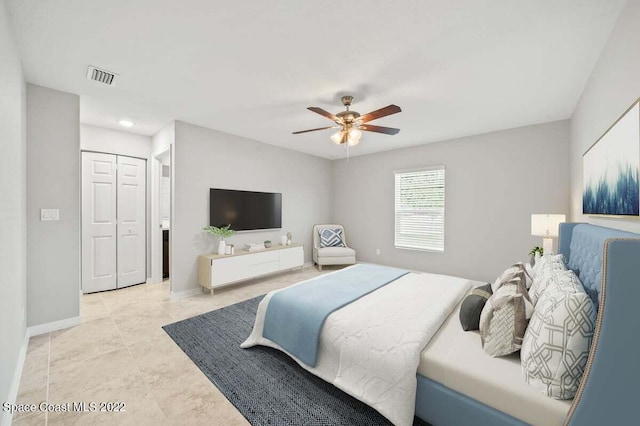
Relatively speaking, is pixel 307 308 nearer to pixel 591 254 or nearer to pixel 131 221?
pixel 591 254

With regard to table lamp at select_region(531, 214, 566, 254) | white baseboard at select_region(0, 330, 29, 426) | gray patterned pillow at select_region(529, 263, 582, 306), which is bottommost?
white baseboard at select_region(0, 330, 29, 426)

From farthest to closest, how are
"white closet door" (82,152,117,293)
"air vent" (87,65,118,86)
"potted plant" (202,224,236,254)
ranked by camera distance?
"potted plant" (202,224,236,254) → "white closet door" (82,152,117,293) → "air vent" (87,65,118,86)

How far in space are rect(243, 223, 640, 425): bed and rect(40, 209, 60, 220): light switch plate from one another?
3.05m

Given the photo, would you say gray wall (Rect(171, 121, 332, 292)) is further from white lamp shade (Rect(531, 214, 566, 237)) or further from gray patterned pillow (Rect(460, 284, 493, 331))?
white lamp shade (Rect(531, 214, 566, 237))

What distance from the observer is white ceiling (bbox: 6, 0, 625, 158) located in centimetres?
167

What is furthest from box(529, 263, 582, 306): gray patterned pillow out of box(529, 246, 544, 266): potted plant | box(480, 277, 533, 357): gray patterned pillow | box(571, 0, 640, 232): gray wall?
box(529, 246, 544, 266): potted plant

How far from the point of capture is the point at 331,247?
561cm

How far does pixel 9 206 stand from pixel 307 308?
219 cm

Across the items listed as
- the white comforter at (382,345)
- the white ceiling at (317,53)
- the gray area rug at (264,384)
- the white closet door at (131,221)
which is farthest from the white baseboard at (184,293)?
the white ceiling at (317,53)

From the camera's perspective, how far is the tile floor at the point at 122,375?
1635 millimetres

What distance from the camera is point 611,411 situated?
0.98 m

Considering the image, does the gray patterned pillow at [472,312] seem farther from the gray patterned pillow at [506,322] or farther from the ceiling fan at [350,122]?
the ceiling fan at [350,122]

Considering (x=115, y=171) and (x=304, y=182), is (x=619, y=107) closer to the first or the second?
(x=304, y=182)

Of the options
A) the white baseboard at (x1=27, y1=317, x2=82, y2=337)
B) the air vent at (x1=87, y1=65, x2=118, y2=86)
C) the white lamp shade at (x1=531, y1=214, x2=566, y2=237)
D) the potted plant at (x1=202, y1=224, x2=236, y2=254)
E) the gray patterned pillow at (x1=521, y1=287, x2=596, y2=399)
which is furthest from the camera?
the potted plant at (x1=202, y1=224, x2=236, y2=254)
